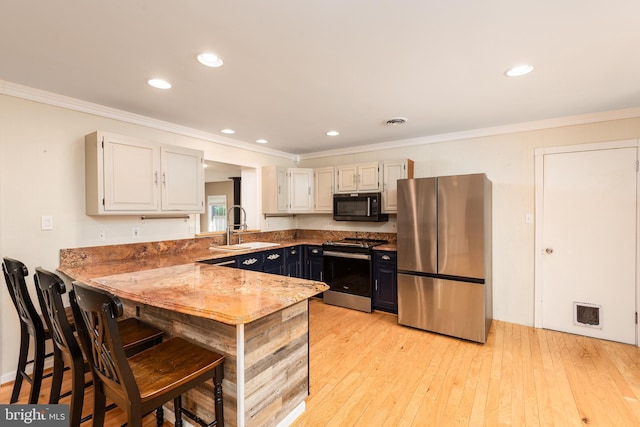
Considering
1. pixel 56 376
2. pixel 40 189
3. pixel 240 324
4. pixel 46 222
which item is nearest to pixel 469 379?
pixel 240 324

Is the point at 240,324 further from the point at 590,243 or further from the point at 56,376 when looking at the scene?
the point at 590,243

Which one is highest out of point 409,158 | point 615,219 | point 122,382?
point 409,158

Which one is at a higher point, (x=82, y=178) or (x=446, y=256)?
(x=82, y=178)

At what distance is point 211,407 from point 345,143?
363 centimetres

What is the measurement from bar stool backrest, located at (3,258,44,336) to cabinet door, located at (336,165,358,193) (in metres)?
3.51

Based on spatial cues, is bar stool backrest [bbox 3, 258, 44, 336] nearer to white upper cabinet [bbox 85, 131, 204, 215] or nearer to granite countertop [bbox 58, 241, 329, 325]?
granite countertop [bbox 58, 241, 329, 325]

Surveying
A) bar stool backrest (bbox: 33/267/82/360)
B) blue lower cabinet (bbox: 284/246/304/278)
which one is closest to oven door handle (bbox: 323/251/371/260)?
blue lower cabinet (bbox: 284/246/304/278)

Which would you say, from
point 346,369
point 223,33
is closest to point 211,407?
point 346,369

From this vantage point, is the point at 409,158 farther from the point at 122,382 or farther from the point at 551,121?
the point at 122,382

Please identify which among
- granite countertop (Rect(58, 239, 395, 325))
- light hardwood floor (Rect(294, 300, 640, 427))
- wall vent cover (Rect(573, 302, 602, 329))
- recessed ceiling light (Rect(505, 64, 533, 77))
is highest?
recessed ceiling light (Rect(505, 64, 533, 77))

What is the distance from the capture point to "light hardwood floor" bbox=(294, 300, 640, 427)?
A: 194 centimetres

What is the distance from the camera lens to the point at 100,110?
2.75 metres

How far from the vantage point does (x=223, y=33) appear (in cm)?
164

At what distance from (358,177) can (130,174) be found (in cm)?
283
